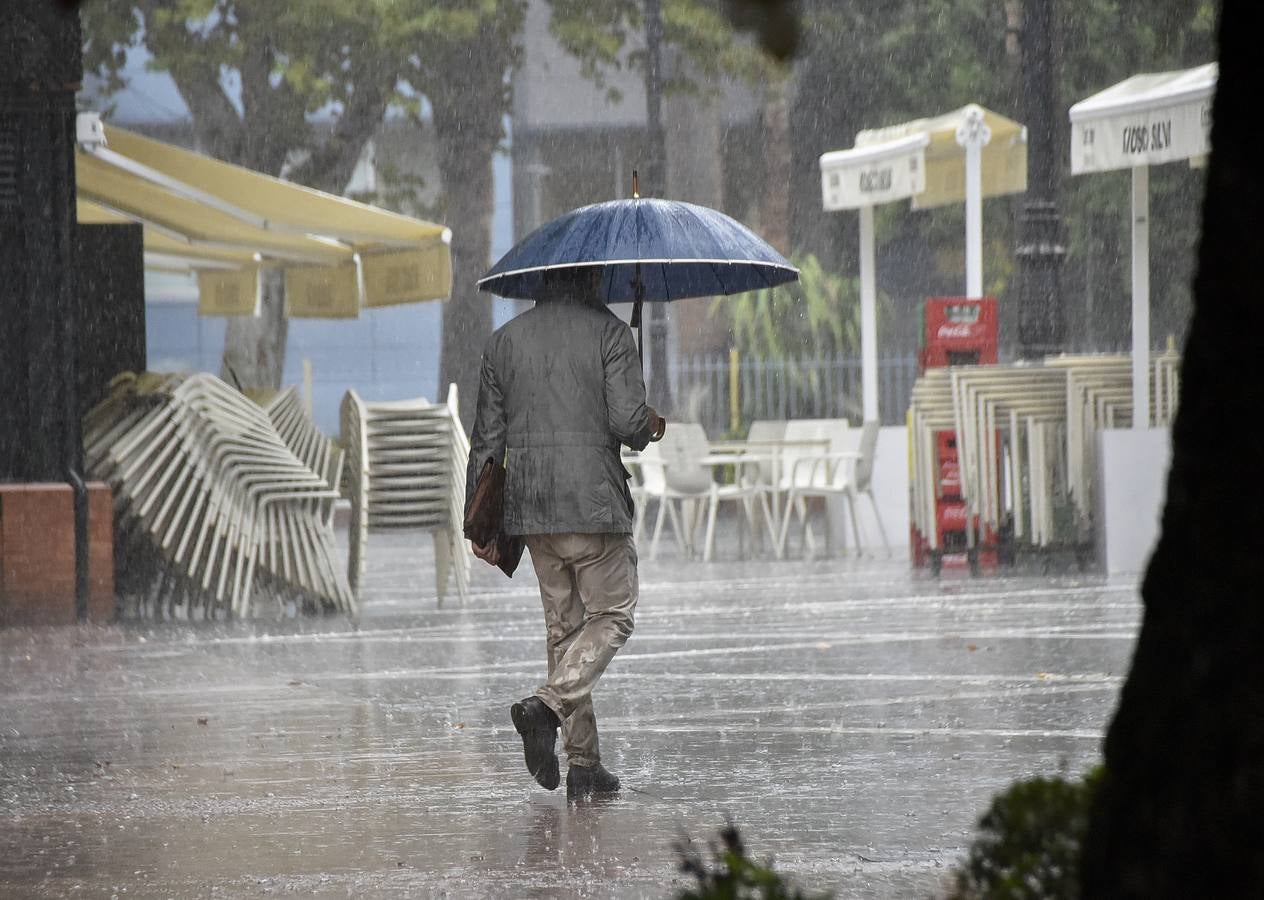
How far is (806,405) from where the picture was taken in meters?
27.8

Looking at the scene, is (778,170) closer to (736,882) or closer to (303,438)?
(303,438)

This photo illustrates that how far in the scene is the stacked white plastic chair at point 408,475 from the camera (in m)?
14.3

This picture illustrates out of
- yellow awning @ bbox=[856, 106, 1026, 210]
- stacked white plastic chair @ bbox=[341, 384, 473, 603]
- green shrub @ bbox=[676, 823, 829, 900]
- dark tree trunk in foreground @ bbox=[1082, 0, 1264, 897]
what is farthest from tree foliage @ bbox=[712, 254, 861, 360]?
dark tree trunk in foreground @ bbox=[1082, 0, 1264, 897]

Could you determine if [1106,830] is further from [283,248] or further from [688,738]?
[283,248]

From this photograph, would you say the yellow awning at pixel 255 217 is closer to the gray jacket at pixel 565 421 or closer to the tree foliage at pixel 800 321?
the gray jacket at pixel 565 421

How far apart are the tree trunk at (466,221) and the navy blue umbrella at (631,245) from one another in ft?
69.5

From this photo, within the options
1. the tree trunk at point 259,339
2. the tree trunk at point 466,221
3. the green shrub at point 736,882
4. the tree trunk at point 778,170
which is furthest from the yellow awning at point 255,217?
the tree trunk at point 778,170

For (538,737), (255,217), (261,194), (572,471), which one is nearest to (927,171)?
(261,194)

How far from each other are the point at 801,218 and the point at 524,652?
2635 cm

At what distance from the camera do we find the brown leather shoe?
254 inches

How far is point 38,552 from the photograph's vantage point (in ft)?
41.9

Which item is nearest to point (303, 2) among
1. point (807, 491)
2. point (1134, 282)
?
point (807, 491)

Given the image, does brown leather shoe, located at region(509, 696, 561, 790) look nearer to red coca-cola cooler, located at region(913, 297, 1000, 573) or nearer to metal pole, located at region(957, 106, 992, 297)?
red coca-cola cooler, located at region(913, 297, 1000, 573)

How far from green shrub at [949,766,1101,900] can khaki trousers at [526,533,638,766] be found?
3.60 m
